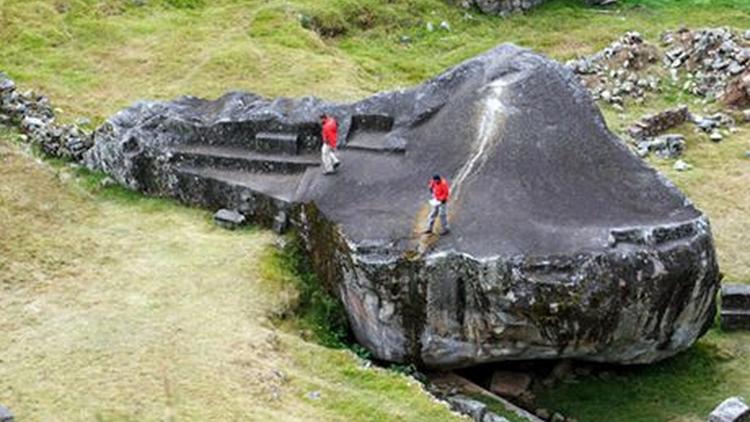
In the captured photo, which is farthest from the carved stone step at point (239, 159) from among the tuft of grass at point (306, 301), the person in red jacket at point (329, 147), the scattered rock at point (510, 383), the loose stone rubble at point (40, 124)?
the scattered rock at point (510, 383)

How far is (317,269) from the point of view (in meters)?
19.8

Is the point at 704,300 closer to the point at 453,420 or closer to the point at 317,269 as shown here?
the point at 453,420

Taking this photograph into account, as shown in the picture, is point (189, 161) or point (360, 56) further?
point (360, 56)

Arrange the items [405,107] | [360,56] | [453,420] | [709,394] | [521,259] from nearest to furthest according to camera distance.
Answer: [453,420] < [521,259] < [709,394] < [405,107] < [360,56]

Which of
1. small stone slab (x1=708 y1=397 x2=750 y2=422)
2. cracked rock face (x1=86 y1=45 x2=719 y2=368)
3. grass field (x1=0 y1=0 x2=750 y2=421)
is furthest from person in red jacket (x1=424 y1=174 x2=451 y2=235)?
small stone slab (x1=708 y1=397 x2=750 y2=422)

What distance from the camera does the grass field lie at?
52.6 feet

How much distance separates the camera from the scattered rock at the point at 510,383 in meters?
18.6

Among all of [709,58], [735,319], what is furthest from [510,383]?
[709,58]

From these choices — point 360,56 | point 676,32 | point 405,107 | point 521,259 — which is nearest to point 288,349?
point 521,259

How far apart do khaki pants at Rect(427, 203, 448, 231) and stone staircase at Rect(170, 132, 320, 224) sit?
358 centimetres

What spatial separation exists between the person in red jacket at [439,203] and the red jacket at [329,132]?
3.05 metres

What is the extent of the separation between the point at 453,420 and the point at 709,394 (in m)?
4.89

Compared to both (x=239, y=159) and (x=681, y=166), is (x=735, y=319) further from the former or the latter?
(x=239, y=159)

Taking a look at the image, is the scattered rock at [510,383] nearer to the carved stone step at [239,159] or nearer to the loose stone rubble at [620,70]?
the carved stone step at [239,159]
